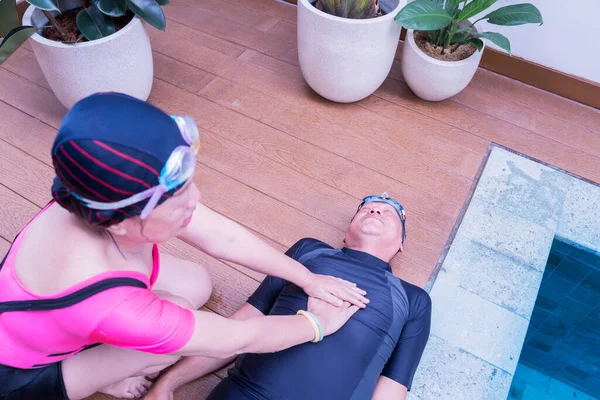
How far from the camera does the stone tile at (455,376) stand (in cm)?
139

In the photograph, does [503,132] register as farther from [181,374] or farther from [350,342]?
[181,374]

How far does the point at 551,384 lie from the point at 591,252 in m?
0.53

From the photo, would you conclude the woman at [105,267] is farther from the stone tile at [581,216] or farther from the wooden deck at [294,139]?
the stone tile at [581,216]

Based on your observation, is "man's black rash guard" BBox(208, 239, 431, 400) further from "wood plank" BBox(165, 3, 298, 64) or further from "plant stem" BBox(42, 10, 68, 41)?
"wood plank" BBox(165, 3, 298, 64)

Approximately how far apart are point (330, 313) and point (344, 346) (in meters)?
0.09

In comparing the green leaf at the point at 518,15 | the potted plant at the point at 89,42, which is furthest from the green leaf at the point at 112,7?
the green leaf at the point at 518,15

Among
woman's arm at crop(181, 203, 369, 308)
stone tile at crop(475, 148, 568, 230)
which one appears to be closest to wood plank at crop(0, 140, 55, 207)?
woman's arm at crop(181, 203, 369, 308)

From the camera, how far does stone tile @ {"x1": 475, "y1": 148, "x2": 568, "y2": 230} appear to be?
1847 millimetres

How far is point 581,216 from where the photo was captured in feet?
6.10

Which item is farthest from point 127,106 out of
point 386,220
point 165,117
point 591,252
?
point 591,252

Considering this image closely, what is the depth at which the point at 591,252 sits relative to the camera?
5.93 feet

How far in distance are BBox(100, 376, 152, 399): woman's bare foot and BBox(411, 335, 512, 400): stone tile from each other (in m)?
0.74

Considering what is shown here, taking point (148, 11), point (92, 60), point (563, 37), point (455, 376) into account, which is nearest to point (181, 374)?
point (455, 376)

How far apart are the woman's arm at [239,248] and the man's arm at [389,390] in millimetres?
250
